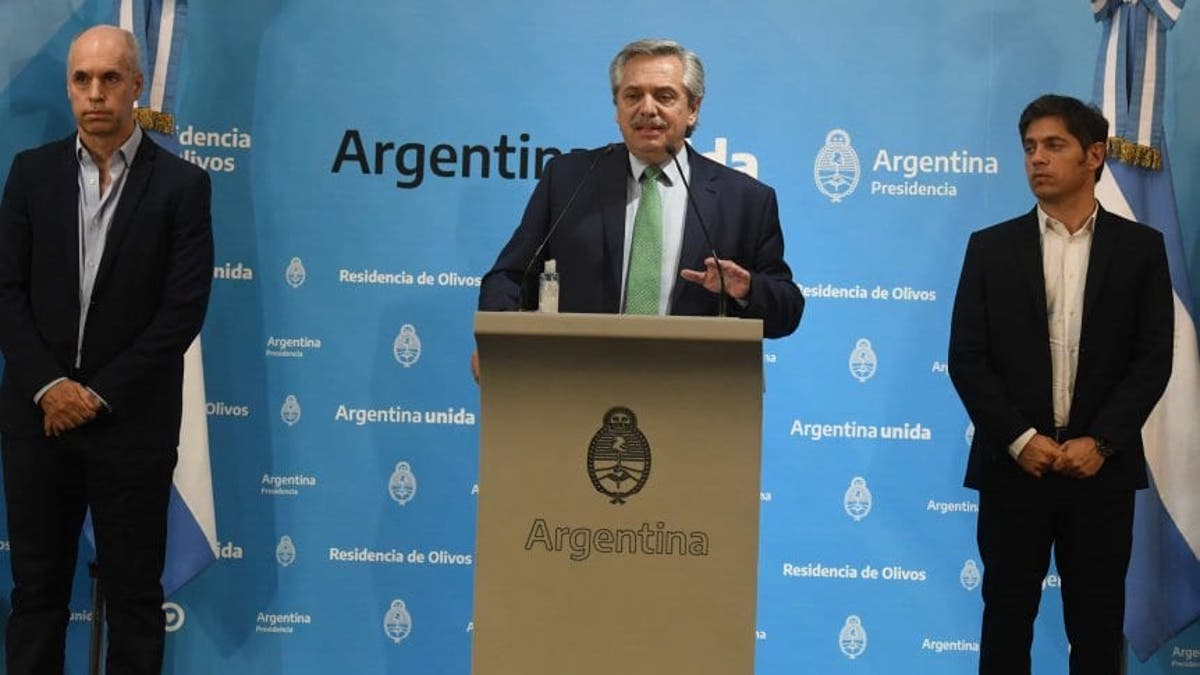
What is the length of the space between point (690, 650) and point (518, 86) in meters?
2.50

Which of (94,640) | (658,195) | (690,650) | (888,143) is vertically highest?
(888,143)

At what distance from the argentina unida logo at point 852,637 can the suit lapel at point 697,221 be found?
1.75 m

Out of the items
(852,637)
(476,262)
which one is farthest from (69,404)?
(852,637)

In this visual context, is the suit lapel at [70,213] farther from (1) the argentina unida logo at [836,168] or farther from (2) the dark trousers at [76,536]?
(1) the argentina unida logo at [836,168]

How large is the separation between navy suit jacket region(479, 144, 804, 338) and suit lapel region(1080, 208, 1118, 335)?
2.81 ft

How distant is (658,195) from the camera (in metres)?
3.34

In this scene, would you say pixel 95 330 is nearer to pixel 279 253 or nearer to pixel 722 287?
pixel 279 253

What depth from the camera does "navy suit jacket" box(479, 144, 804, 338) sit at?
3.28m

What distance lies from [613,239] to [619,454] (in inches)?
36.2

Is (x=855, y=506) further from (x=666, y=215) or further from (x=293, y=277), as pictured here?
(x=293, y=277)

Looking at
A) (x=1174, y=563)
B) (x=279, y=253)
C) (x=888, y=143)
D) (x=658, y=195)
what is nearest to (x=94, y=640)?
(x=279, y=253)

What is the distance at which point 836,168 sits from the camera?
4.50m

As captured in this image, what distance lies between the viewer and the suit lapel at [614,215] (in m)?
3.31

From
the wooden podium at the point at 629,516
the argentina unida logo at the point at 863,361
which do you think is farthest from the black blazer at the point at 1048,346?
the wooden podium at the point at 629,516
